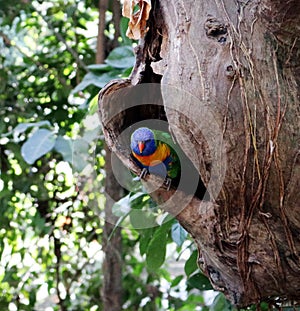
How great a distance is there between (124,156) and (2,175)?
1033mm

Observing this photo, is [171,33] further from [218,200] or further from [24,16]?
[24,16]

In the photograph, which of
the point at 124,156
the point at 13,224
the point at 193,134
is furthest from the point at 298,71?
the point at 13,224

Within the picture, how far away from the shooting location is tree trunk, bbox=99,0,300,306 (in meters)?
1.05

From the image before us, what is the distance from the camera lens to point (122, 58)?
173 cm

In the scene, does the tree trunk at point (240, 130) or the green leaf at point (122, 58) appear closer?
the tree trunk at point (240, 130)

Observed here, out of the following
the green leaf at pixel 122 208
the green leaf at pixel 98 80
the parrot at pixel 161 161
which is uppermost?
the green leaf at pixel 98 80

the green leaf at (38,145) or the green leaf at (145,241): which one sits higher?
the green leaf at (38,145)

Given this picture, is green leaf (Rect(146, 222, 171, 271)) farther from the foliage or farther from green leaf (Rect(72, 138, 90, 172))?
the foliage

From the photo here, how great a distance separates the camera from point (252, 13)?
1.10 m

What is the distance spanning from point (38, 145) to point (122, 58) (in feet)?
1.16

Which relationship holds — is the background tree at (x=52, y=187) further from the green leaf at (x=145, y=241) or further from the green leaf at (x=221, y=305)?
the green leaf at (x=221, y=305)

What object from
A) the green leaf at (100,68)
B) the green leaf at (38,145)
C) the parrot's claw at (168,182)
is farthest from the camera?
the green leaf at (100,68)

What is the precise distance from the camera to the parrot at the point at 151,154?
1.27m

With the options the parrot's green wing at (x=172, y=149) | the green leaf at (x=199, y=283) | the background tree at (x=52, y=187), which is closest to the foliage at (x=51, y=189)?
the background tree at (x=52, y=187)
